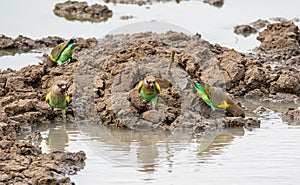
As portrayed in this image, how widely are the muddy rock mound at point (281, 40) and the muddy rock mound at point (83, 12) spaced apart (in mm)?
5772

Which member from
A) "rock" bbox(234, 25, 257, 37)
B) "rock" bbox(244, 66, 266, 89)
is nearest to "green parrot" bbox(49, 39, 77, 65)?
"rock" bbox(244, 66, 266, 89)

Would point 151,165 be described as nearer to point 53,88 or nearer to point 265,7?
point 53,88

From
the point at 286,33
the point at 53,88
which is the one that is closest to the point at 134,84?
the point at 53,88

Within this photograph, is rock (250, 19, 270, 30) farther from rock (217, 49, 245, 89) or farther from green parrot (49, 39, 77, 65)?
green parrot (49, 39, 77, 65)

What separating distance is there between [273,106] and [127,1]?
1309 cm

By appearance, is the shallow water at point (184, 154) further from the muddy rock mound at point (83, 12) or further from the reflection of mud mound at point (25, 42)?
the muddy rock mound at point (83, 12)

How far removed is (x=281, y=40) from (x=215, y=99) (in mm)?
5079

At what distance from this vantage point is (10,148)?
925 cm

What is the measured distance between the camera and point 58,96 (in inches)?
446

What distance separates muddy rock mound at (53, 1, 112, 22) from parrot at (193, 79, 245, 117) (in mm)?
10158

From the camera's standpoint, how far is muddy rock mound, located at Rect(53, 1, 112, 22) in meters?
21.9

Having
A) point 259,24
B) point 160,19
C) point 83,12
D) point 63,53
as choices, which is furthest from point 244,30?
point 63,53

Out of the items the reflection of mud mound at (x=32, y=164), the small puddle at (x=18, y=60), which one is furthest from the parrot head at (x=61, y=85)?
the small puddle at (x=18, y=60)

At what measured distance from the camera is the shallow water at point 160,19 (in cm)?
1833
